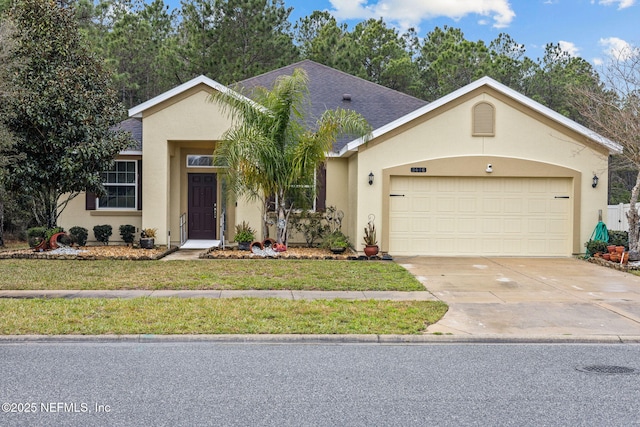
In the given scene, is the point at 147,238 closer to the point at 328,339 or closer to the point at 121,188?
the point at 121,188

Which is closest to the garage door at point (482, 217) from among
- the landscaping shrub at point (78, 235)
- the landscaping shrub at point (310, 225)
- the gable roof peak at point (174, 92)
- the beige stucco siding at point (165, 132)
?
the landscaping shrub at point (310, 225)

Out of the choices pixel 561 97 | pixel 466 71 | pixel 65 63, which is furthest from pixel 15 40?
pixel 561 97

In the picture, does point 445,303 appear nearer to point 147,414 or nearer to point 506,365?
point 506,365

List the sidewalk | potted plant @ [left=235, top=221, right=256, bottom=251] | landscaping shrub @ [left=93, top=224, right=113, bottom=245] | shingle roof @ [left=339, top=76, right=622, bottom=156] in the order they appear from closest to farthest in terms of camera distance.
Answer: the sidewalk, shingle roof @ [left=339, top=76, right=622, bottom=156], potted plant @ [left=235, top=221, right=256, bottom=251], landscaping shrub @ [left=93, top=224, right=113, bottom=245]

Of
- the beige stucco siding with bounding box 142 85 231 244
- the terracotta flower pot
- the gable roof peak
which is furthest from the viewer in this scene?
the beige stucco siding with bounding box 142 85 231 244

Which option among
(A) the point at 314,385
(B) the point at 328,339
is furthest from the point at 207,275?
(A) the point at 314,385

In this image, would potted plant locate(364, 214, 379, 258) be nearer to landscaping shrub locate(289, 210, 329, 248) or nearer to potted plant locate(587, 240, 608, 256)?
landscaping shrub locate(289, 210, 329, 248)

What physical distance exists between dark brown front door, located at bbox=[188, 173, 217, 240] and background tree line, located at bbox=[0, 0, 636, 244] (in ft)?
26.9

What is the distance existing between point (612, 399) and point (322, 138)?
10.5 meters

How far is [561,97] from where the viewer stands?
31.2 m

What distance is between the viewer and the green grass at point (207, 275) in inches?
418

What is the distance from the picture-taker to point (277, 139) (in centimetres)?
1498

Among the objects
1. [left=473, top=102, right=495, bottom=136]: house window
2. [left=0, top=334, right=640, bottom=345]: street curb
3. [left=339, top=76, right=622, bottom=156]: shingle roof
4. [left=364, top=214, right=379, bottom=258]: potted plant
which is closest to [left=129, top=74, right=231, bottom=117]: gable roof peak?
[left=339, top=76, right=622, bottom=156]: shingle roof

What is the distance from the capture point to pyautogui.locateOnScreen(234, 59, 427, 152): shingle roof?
63.4ft
